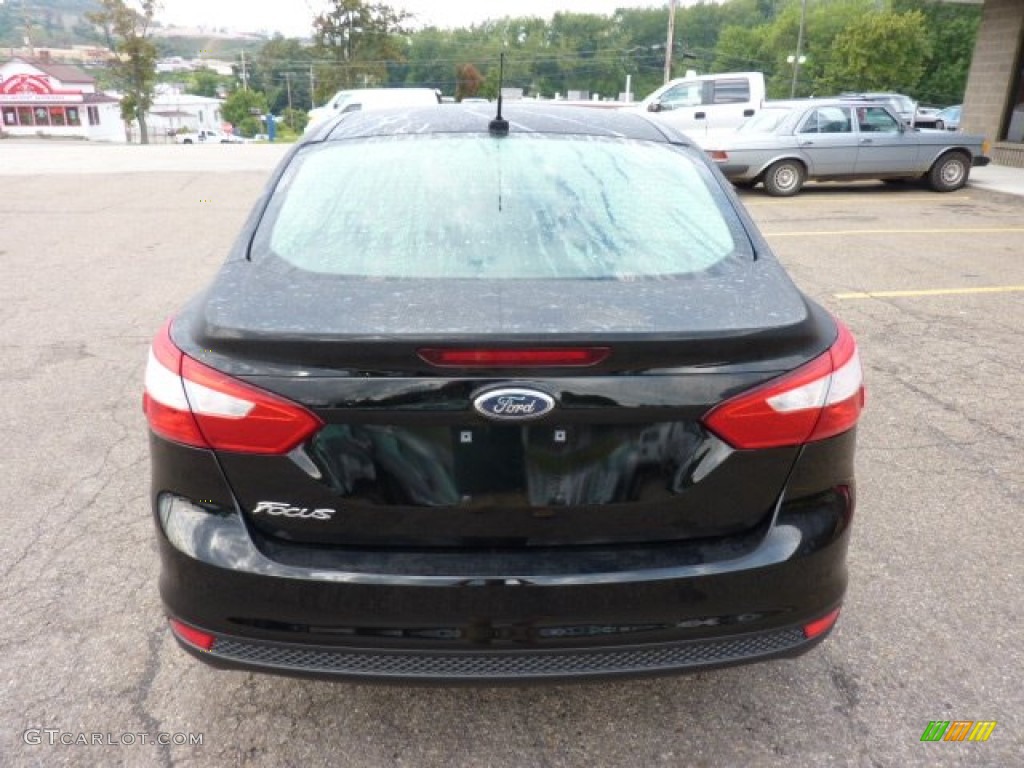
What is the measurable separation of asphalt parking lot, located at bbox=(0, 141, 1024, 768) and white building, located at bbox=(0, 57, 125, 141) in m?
77.7

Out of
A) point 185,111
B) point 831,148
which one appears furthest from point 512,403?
point 185,111

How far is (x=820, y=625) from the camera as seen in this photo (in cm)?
209

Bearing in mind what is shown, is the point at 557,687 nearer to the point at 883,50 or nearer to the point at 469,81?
the point at 883,50

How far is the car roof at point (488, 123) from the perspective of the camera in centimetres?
294

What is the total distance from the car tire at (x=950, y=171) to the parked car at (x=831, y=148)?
0.02 meters

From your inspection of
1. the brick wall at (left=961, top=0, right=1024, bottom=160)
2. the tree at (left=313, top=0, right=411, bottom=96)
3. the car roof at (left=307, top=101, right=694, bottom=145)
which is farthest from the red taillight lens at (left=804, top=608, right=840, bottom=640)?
the tree at (left=313, top=0, right=411, bottom=96)

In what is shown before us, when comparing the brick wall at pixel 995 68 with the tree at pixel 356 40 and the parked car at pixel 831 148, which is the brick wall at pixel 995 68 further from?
the tree at pixel 356 40

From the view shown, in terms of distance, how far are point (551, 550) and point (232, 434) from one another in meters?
0.78

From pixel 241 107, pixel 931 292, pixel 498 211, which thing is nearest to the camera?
pixel 498 211

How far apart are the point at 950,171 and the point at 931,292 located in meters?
8.54

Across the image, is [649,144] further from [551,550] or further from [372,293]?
[551,550]

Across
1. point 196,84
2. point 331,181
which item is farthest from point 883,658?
point 196,84

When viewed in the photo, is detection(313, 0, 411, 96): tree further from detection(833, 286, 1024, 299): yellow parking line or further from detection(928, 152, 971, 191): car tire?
detection(833, 286, 1024, 299): yellow parking line

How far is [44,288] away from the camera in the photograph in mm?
7383
